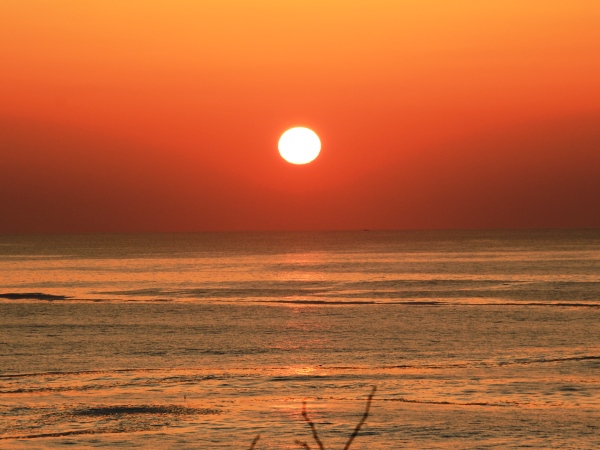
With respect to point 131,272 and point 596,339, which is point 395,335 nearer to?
point 596,339

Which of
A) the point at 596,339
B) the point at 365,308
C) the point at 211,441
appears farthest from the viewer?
the point at 365,308

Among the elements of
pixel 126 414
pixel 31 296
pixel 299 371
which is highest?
pixel 31 296

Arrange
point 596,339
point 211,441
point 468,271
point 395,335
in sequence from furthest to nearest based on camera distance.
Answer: point 468,271 → point 395,335 → point 596,339 → point 211,441

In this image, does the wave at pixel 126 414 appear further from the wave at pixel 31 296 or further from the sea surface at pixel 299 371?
the wave at pixel 31 296

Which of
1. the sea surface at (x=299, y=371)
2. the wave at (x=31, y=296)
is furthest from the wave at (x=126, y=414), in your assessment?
the wave at (x=31, y=296)

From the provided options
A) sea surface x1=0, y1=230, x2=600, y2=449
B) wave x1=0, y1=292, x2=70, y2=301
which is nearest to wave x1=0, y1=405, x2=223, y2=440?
sea surface x1=0, y1=230, x2=600, y2=449

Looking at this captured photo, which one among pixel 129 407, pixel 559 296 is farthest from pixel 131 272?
pixel 129 407

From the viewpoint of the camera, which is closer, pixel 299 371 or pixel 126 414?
pixel 126 414

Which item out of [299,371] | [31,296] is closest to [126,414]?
Answer: [299,371]

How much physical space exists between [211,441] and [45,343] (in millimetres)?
20654

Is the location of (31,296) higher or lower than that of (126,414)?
higher

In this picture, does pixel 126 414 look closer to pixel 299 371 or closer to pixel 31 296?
pixel 299 371

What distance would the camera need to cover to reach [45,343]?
38.2m

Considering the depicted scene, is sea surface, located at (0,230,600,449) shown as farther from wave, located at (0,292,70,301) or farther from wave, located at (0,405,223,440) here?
wave, located at (0,292,70,301)
